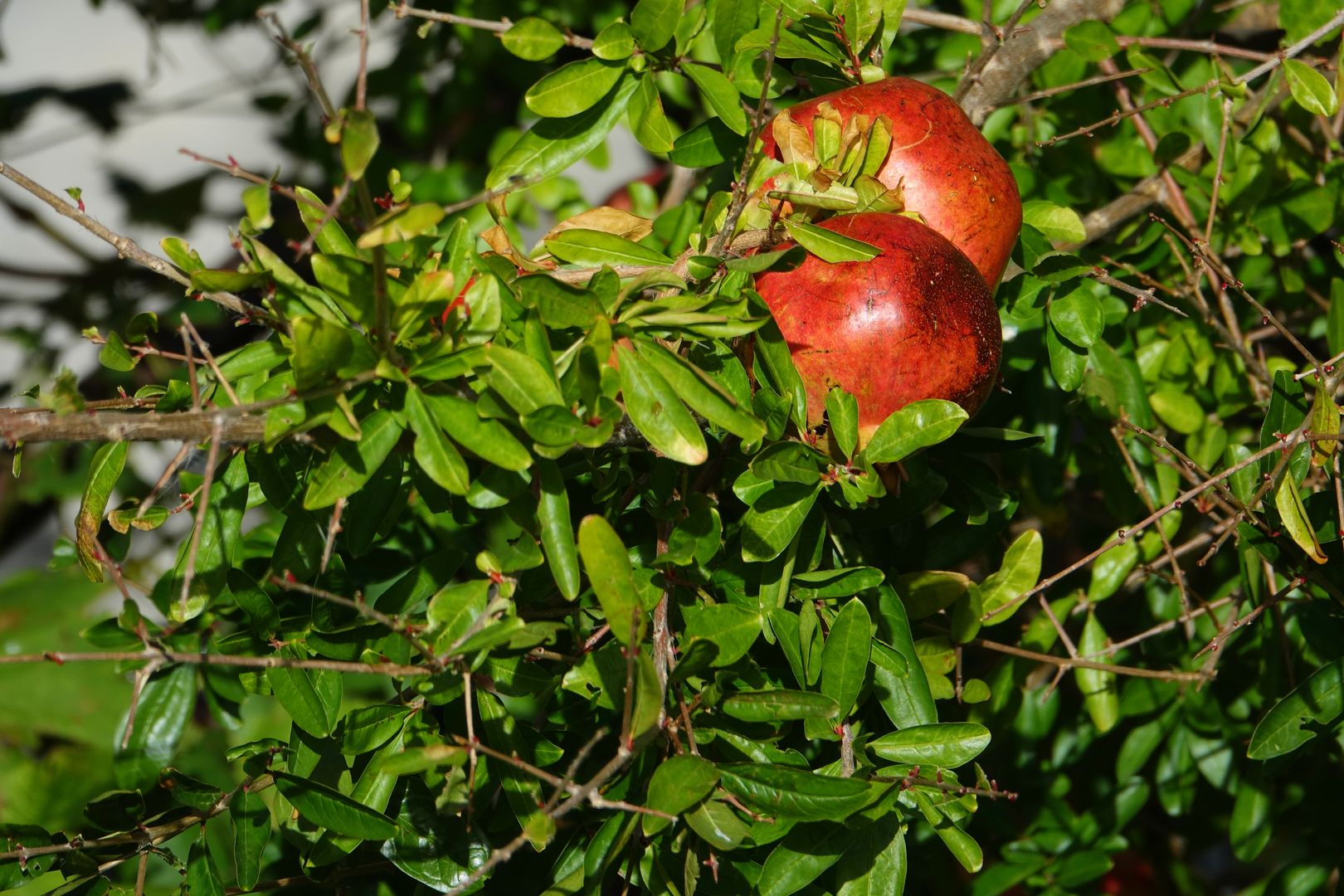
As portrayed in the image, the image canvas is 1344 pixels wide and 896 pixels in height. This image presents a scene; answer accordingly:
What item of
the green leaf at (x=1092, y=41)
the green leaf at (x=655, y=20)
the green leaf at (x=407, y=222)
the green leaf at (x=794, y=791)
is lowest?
the green leaf at (x=794, y=791)

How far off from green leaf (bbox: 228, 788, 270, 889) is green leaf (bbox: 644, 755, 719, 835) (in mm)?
357

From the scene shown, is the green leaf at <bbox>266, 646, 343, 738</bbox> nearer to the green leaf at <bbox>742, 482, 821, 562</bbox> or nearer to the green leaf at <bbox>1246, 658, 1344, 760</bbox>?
Result: the green leaf at <bbox>742, 482, 821, 562</bbox>

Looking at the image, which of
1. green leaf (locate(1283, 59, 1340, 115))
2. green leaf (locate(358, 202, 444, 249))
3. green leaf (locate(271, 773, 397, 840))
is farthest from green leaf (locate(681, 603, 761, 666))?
green leaf (locate(1283, 59, 1340, 115))

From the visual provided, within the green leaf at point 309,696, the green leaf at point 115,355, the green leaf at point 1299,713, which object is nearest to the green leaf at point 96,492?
the green leaf at point 115,355

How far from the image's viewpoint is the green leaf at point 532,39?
0.97 metres

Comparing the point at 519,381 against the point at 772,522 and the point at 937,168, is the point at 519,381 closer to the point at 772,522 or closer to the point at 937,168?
the point at 772,522

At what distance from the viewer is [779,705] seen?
794mm

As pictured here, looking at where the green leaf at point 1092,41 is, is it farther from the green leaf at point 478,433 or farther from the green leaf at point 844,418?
the green leaf at point 478,433

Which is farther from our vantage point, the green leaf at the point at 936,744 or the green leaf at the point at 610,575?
the green leaf at the point at 936,744

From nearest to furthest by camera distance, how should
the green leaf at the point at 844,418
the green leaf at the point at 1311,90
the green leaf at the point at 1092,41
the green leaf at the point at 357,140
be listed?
the green leaf at the point at 357,140
the green leaf at the point at 844,418
the green leaf at the point at 1311,90
the green leaf at the point at 1092,41

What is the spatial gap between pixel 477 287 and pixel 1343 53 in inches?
32.6

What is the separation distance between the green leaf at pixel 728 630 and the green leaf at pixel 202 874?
43cm

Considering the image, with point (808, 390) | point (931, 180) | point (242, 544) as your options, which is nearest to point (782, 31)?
point (931, 180)

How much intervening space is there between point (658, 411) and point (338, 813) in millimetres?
384
